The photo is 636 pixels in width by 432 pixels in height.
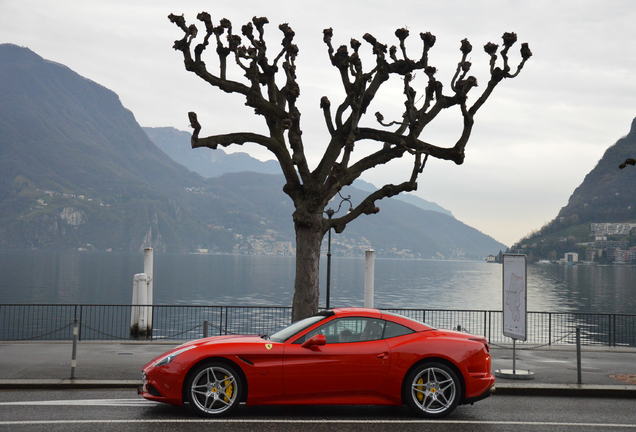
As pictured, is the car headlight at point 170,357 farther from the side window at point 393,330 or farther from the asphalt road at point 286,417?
the side window at point 393,330

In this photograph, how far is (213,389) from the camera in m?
9.56

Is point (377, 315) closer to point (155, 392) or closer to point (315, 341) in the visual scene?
point (315, 341)

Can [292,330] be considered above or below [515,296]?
below

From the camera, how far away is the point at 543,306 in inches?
3740

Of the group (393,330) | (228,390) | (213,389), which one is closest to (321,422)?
(228,390)

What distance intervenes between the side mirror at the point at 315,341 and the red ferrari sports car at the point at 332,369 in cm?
1

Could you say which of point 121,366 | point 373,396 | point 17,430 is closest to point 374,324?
point 373,396

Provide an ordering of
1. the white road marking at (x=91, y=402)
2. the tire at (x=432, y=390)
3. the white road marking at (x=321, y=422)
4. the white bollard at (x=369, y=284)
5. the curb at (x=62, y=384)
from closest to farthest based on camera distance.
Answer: the white road marking at (x=321, y=422) → the tire at (x=432, y=390) → the white road marking at (x=91, y=402) → the curb at (x=62, y=384) → the white bollard at (x=369, y=284)

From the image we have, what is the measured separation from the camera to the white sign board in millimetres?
14404

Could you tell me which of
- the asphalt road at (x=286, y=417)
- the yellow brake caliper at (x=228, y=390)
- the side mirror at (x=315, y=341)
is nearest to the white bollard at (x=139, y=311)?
the asphalt road at (x=286, y=417)

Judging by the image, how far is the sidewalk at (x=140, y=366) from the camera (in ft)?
42.0

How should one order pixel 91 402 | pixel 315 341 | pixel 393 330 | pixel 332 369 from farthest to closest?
1. pixel 91 402
2. pixel 393 330
3. pixel 332 369
4. pixel 315 341

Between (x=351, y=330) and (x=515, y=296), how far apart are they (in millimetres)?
5839

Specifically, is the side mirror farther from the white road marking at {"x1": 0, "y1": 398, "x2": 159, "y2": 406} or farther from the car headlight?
the white road marking at {"x1": 0, "y1": 398, "x2": 159, "y2": 406}
